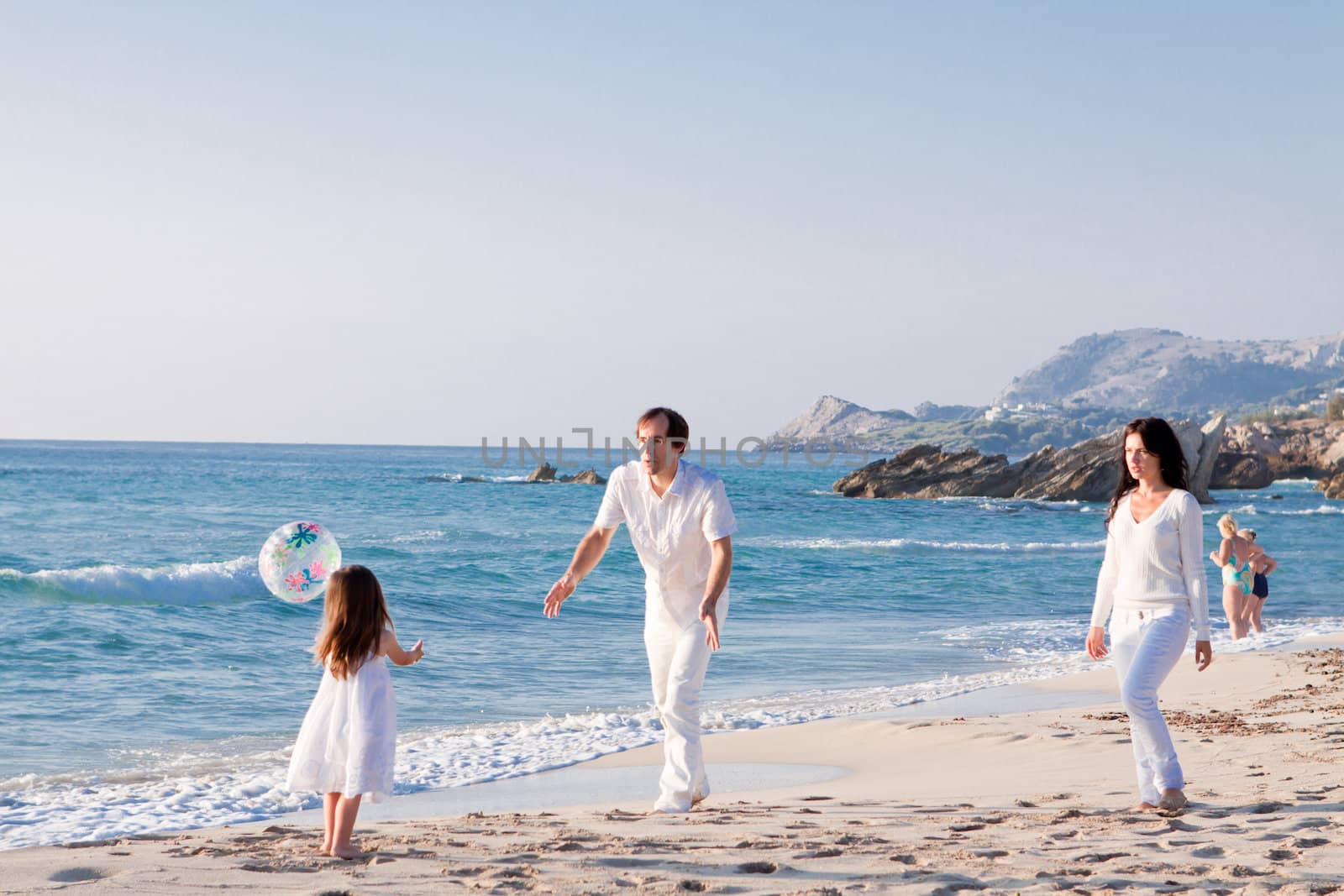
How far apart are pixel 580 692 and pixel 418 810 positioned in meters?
4.29

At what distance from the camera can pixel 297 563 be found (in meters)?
6.20

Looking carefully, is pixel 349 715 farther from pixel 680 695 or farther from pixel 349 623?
pixel 680 695

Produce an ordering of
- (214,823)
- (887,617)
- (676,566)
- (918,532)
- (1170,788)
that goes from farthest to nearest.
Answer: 1. (918,532)
2. (887,617)
3. (214,823)
4. (676,566)
5. (1170,788)

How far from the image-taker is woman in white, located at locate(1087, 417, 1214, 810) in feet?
17.6

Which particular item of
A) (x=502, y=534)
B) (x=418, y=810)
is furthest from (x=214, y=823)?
(x=502, y=534)

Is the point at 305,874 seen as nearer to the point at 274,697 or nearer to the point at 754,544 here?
the point at 274,697

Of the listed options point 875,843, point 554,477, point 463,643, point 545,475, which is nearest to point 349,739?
point 875,843

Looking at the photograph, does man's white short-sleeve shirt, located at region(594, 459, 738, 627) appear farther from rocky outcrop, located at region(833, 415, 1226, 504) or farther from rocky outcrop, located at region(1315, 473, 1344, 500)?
rocky outcrop, located at region(1315, 473, 1344, 500)

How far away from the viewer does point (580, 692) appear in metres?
11.1

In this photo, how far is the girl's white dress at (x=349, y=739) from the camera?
4.88 m

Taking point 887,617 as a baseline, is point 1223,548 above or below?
above

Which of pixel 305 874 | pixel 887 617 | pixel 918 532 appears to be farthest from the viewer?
pixel 918 532

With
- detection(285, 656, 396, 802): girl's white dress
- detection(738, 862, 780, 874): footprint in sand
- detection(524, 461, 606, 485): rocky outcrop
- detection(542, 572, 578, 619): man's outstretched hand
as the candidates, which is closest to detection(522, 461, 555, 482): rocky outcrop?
detection(524, 461, 606, 485): rocky outcrop

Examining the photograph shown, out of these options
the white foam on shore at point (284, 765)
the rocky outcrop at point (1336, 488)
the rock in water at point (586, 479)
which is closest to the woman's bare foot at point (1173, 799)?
the white foam on shore at point (284, 765)
